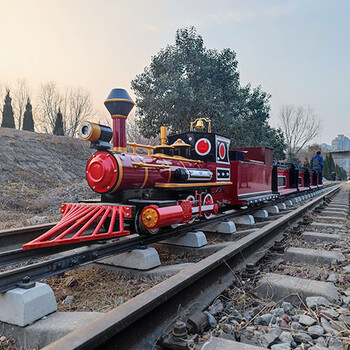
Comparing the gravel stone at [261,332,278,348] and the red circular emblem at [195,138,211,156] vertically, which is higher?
the red circular emblem at [195,138,211,156]

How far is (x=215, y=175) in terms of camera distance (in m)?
6.48

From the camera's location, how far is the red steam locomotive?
3.96 meters

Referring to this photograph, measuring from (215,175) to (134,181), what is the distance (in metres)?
2.43

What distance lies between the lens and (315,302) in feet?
7.64

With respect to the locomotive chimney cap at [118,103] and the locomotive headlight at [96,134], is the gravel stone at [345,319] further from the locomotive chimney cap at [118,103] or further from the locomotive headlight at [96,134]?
the locomotive chimney cap at [118,103]

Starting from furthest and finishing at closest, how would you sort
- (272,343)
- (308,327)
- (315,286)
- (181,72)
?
(181,72)
(315,286)
(308,327)
(272,343)

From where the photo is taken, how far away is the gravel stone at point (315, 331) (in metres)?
1.94

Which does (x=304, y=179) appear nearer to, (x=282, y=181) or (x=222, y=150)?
(x=282, y=181)

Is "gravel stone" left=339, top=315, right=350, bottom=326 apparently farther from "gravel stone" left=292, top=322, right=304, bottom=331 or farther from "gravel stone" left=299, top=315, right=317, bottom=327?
"gravel stone" left=292, top=322, right=304, bottom=331

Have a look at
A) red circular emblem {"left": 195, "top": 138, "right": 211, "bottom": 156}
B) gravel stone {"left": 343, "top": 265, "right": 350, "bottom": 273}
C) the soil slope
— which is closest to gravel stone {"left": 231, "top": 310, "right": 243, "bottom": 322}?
gravel stone {"left": 343, "top": 265, "right": 350, "bottom": 273}

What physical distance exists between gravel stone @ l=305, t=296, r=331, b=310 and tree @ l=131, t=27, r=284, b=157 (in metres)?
13.4

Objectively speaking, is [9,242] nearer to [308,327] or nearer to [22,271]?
[22,271]

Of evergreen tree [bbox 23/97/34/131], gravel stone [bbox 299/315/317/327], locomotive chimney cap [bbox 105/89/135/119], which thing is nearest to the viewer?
gravel stone [bbox 299/315/317/327]

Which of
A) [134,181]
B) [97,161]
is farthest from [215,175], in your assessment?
[97,161]
